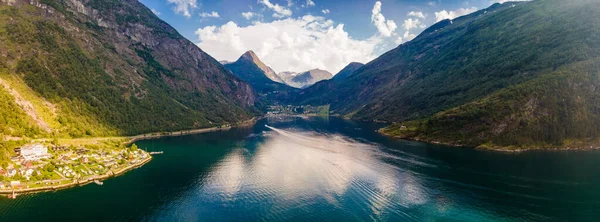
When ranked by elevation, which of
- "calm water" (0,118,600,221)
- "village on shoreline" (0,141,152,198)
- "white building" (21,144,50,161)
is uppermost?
"white building" (21,144,50,161)

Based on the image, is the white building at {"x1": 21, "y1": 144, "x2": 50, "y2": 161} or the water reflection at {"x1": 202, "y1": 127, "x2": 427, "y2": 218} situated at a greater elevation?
the white building at {"x1": 21, "y1": 144, "x2": 50, "y2": 161}

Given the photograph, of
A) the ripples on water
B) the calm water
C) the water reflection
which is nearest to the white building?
the calm water

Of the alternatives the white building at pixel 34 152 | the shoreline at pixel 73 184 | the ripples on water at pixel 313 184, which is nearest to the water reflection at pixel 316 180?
the ripples on water at pixel 313 184

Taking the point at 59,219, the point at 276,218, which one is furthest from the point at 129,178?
the point at 276,218

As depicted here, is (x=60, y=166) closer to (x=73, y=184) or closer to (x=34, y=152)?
(x=34, y=152)

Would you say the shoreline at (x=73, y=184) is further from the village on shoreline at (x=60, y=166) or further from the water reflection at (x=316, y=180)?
the water reflection at (x=316, y=180)

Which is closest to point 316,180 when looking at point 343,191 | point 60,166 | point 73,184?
point 343,191

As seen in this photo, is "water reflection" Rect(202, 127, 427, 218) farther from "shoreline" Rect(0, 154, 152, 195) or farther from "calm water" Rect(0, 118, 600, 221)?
"shoreline" Rect(0, 154, 152, 195)
